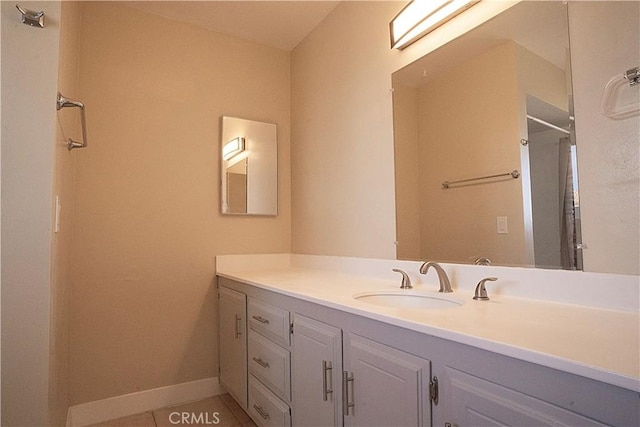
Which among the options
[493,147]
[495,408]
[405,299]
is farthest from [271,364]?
[493,147]

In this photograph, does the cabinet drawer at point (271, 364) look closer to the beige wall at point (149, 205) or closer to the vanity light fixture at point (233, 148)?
the beige wall at point (149, 205)

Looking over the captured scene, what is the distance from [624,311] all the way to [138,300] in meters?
2.38

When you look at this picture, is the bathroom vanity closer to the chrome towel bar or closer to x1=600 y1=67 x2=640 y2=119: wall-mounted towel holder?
the chrome towel bar

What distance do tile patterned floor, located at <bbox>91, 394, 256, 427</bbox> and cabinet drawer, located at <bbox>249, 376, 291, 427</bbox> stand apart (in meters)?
0.23

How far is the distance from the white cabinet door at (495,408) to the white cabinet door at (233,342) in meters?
1.37

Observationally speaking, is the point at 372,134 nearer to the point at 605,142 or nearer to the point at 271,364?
the point at 605,142

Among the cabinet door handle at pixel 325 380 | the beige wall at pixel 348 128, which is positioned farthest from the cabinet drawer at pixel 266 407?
the beige wall at pixel 348 128

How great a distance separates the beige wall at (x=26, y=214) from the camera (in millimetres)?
1068

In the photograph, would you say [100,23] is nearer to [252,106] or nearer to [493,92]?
[252,106]

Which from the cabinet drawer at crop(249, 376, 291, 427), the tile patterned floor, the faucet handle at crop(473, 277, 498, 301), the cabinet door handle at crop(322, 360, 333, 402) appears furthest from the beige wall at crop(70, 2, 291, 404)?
the faucet handle at crop(473, 277, 498, 301)

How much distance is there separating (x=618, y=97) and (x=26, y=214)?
185 centimetres

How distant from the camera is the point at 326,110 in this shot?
2334 mm

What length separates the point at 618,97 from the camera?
1.00 meters

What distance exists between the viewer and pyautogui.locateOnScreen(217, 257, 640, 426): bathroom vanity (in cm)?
64
